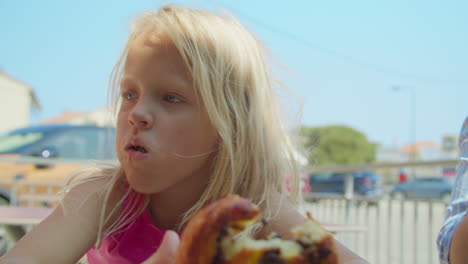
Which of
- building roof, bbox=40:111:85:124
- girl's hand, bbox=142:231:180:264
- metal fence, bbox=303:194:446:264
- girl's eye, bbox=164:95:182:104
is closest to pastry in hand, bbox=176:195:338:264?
girl's hand, bbox=142:231:180:264

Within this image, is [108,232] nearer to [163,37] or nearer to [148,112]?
[148,112]

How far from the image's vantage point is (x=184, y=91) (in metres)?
0.97

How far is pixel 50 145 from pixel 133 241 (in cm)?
531

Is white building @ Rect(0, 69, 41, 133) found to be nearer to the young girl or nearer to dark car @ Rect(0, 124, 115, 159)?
dark car @ Rect(0, 124, 115, 159)

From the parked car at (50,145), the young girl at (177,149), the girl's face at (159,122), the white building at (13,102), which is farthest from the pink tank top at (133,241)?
the white building at (13,102)

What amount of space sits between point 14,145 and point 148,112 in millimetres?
5783

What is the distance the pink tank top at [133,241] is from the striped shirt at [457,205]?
0.69 m

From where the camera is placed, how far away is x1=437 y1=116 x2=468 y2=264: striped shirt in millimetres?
1155

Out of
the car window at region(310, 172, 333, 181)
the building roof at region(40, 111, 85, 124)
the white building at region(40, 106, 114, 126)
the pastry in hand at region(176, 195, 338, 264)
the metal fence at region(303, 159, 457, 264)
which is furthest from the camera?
the building roof at region(40, 111, 85, 124)

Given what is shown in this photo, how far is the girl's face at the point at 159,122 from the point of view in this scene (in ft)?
3.04

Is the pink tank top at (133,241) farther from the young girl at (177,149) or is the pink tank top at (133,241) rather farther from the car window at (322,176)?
the car window at (322,176)

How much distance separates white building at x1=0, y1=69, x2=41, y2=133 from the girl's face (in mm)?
27078

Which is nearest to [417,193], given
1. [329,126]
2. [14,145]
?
[14,145]

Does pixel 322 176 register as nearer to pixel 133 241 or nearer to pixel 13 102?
pixel 133 241
